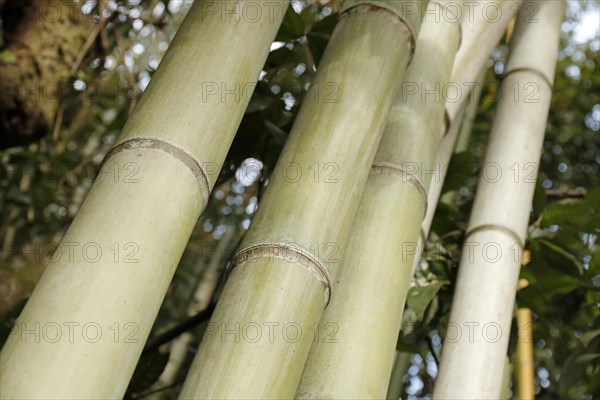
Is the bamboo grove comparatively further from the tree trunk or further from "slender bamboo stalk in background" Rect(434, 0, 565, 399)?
the tree trunk

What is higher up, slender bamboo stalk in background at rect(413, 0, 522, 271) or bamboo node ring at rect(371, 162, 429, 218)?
slender bamboo stalk in background at rect(413, 0, 522, 271)

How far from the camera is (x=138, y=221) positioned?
862mm

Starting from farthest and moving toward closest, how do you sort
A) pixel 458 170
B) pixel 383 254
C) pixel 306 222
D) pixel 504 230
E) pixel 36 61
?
pixel 36 61 → pixel 458 170 → pixel 504 230 → pixel 383 254 → pixel 306 222

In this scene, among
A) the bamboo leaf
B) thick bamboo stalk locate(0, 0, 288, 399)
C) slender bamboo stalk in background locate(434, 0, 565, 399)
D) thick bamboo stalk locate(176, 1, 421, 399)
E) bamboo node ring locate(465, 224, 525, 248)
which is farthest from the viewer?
the bamboo leaf

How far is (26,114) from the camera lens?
1.89m

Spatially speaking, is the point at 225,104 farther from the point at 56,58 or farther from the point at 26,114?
the point at 56,58

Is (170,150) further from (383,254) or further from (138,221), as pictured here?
(383,254)

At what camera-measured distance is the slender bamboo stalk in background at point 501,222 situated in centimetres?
129

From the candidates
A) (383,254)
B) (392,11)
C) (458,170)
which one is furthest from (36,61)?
(383,254)

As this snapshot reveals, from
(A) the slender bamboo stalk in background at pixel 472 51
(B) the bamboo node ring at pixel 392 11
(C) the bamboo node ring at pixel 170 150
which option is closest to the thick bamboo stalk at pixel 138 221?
(C) the bamboo node ring at pixel 170 150

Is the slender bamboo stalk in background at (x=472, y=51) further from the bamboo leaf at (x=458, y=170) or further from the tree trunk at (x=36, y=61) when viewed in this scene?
the tree trunk at (x=36, y=61)

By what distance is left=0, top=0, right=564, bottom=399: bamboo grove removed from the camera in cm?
82

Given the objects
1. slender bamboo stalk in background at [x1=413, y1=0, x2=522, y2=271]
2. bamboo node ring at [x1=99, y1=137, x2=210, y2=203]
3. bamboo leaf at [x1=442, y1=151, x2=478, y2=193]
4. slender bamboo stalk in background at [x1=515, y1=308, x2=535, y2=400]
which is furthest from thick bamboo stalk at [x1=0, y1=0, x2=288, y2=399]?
slender bamboo stalk in background at [x1=515, y1=308, x2=535, y2=400]

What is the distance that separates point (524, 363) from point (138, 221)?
3.56 feet
